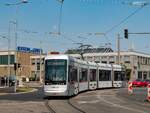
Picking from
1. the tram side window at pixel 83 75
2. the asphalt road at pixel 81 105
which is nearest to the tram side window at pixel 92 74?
the tram side window at pixel 83 75

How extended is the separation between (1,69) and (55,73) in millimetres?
Answer: 106688

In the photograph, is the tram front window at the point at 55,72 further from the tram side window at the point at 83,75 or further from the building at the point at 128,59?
the building at the point at 128,59

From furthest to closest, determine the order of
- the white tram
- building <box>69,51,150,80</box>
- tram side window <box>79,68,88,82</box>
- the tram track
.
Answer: building <box>69,51,150,80</box> < tram side window <box>79,68,88,82</box> < the white tram < the tram track

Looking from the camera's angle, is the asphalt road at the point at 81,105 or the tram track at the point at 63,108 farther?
the asphalt road at the point at 81,105

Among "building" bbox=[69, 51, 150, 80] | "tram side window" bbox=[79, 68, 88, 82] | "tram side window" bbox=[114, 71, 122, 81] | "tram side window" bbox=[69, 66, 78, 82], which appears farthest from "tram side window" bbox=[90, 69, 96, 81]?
"building" bbox=[69, 51, 150, 80]

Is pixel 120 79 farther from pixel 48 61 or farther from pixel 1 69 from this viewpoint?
pixel 1 69

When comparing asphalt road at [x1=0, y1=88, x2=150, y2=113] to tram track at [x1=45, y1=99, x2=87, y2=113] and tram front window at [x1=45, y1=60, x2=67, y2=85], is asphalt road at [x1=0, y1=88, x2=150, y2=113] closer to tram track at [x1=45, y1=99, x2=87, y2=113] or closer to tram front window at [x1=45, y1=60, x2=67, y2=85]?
tram track at [x1=45, y1=99, x2=87, y2=113]

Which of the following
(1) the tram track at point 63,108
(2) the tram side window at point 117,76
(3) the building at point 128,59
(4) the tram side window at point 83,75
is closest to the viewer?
(1) the tram track at point 63,108

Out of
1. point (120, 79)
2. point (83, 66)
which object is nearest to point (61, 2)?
point (83, 66)

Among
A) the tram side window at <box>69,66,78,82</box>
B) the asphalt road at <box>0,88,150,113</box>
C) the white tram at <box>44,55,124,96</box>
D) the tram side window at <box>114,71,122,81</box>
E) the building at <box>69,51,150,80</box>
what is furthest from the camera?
the building at <box>69,51,150,80</box>

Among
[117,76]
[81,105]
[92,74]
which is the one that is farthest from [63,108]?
[117,76]

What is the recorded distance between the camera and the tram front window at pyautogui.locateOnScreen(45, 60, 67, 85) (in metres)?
32.0

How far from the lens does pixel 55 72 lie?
32438mm

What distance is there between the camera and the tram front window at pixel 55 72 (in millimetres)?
31969
